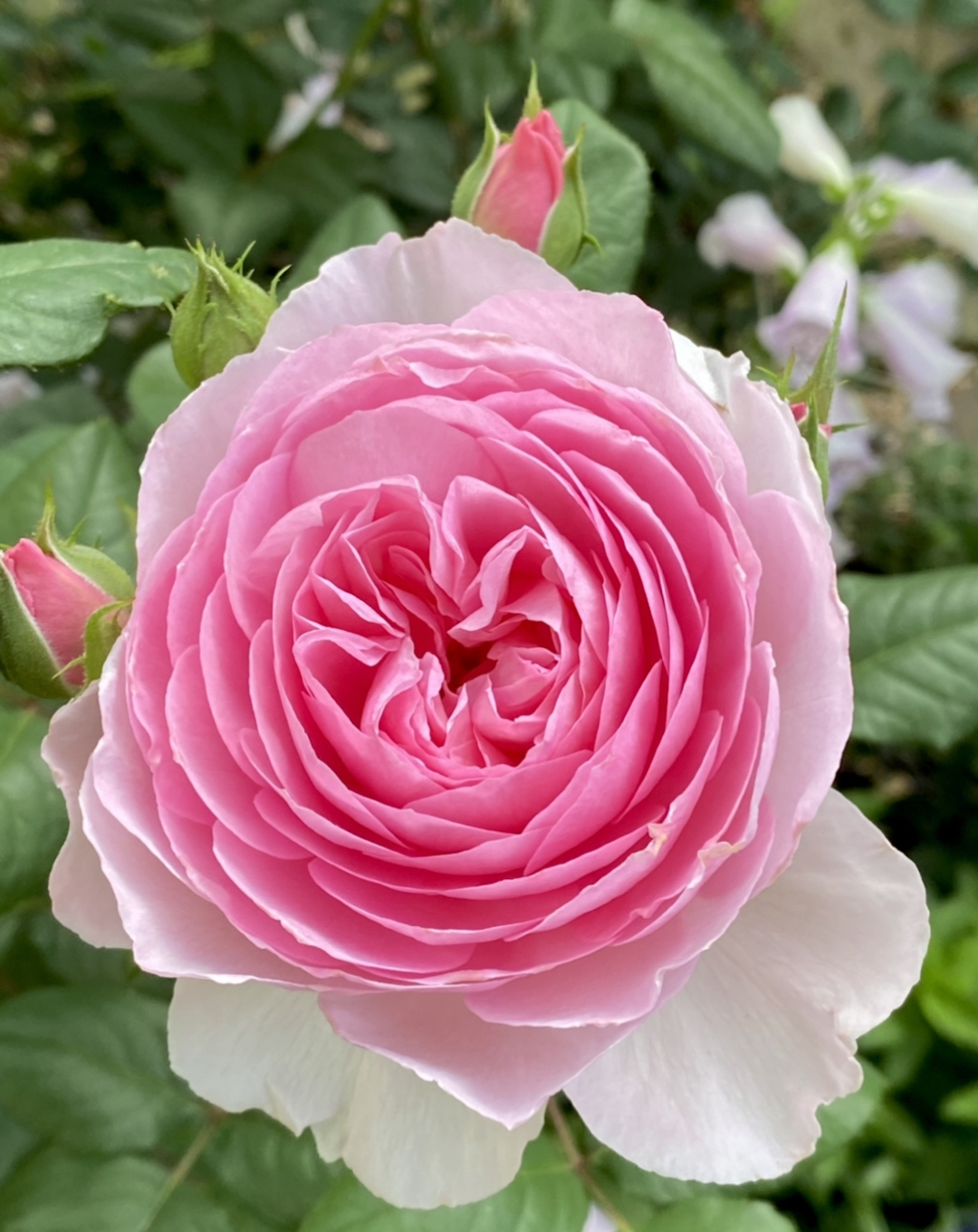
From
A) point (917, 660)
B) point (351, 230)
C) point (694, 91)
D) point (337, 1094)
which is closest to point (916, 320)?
point (694, 91)

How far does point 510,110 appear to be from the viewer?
0.95 metres

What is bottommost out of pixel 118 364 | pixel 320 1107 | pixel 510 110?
pixel 118 364

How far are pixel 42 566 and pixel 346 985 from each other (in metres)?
0.18

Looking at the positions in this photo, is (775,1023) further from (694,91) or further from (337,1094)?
(694,91)

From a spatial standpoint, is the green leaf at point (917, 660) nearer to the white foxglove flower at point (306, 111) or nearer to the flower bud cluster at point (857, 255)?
the flower bud cluster at point (857, 255)

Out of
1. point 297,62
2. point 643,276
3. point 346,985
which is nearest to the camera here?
point 346,985

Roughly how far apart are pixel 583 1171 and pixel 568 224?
17.8 inches

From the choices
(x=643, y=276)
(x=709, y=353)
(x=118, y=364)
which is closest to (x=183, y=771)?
(x=709, y=353)

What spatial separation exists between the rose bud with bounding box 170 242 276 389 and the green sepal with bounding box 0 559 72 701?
101mm

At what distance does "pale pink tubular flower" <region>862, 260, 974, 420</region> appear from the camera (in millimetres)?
956

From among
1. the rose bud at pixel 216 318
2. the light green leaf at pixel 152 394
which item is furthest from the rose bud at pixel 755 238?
the rose bud at pixel 216 318

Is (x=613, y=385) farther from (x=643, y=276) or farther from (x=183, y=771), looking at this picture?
(x=643, y=276)

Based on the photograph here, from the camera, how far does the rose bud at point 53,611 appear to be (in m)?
0.34

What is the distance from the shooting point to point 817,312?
0.83m
